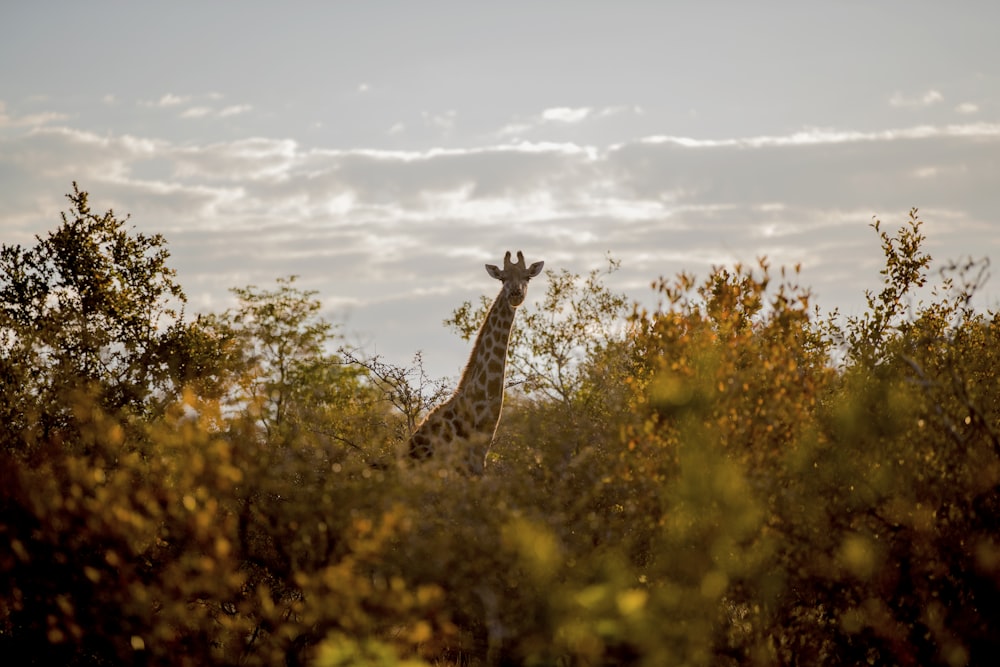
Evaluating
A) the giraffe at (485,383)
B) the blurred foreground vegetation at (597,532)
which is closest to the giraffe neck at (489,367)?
the giraffe at (485,383)

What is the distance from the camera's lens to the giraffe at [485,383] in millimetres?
16500

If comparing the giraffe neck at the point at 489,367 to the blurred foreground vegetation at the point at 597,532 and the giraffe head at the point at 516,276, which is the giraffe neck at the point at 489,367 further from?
the blurred foreground vegetation at the point at 597,532

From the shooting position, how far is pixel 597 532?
458 inches

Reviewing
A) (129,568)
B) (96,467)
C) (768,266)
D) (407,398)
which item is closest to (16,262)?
(407,398)

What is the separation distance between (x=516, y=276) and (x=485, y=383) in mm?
1927

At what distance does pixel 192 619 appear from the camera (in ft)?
38.6

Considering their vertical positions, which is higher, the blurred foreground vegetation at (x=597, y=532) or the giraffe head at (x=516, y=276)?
the giraffe head at (x=516, y=276)

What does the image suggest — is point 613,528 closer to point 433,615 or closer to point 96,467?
point 433,615

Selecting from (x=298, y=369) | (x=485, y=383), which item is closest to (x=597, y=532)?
(x=485, y=383)

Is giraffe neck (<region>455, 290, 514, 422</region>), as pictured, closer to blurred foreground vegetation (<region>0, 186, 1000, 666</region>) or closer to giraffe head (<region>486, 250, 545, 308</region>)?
giraffe head (<region>486, 250, 545, 308</region>)

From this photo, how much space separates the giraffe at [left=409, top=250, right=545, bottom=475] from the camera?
1650 cm

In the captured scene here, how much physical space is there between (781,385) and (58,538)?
8694 mm

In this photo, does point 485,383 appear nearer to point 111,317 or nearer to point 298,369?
point 111,317

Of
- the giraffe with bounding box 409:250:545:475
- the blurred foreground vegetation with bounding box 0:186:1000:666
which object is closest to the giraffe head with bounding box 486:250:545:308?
the giraffe with bounding box 409:250:545:475
